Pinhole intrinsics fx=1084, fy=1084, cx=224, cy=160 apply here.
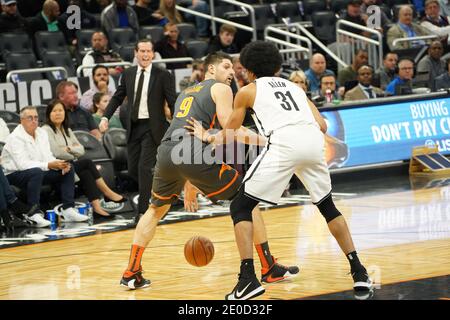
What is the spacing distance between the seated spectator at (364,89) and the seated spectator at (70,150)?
493 cm

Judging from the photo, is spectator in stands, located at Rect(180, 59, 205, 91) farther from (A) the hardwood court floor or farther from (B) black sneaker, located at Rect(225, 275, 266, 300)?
(B) black sneaker, located at Rect(225, 275, 266, 300)

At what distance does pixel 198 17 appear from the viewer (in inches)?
831

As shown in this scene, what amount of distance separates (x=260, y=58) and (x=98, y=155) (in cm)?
661

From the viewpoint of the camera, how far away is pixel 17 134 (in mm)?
13195

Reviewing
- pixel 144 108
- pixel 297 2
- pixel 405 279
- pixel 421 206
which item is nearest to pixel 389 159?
pixel 421 206

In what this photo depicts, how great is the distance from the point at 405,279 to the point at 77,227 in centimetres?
570

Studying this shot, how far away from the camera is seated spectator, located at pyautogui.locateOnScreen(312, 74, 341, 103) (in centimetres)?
1628

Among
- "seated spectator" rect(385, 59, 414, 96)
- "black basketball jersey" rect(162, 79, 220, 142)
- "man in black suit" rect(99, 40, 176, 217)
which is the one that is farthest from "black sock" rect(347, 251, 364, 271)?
"seated spectator" rect(385, 59, 414, 96)

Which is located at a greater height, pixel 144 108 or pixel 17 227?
pixel 144 108

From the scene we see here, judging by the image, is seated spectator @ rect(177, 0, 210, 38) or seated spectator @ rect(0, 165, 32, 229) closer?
seated spectator @ rect(0, 165, 32, 229)

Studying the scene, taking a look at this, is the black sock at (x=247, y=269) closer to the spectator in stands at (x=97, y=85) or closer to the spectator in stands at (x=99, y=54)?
the spectator in stands at (x=97, y=85)

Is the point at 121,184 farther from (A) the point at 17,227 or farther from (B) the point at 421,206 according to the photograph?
(B) the point at 421,206

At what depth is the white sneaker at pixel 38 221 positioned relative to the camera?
43.0 ft

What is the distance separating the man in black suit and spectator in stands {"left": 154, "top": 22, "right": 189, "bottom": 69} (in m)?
5.35
